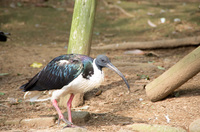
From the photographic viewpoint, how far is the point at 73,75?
3855 millimetres

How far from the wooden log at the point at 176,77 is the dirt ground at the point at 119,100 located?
0.67 feet

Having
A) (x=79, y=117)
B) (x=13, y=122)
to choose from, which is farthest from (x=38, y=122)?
(x=79, y=117)

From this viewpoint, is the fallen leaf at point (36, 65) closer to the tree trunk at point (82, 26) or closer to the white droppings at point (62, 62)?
the tree trunk at point (82, 26)

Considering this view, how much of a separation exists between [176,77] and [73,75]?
1.58 metres

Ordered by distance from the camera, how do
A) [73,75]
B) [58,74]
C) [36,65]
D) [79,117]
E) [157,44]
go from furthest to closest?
1. [157,44]
2. [36,65]
3. [79,117]
4. [58,74]
5. [73,75]

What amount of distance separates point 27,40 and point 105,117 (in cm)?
576

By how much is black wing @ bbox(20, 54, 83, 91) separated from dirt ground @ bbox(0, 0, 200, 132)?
0.61 metres

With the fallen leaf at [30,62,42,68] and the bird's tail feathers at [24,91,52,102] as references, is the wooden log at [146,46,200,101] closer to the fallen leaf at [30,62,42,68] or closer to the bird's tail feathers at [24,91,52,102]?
the bird's tail feathers at [24,91,52,102]

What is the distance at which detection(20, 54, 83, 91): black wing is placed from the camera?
12.7 feet

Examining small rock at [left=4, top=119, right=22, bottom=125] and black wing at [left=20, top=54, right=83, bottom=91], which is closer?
black wing at [left=20, top=54, right=83, bottom=91]

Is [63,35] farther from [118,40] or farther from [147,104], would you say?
[147,104]

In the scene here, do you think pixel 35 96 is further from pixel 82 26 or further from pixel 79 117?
pixel 82 26

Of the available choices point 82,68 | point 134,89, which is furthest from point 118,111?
point 82,68

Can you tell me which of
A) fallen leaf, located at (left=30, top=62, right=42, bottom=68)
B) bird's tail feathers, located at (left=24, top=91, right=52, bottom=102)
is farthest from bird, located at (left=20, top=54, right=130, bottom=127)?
fallen leaf, located at (left=30, top=62, right=42, bottom=68)
